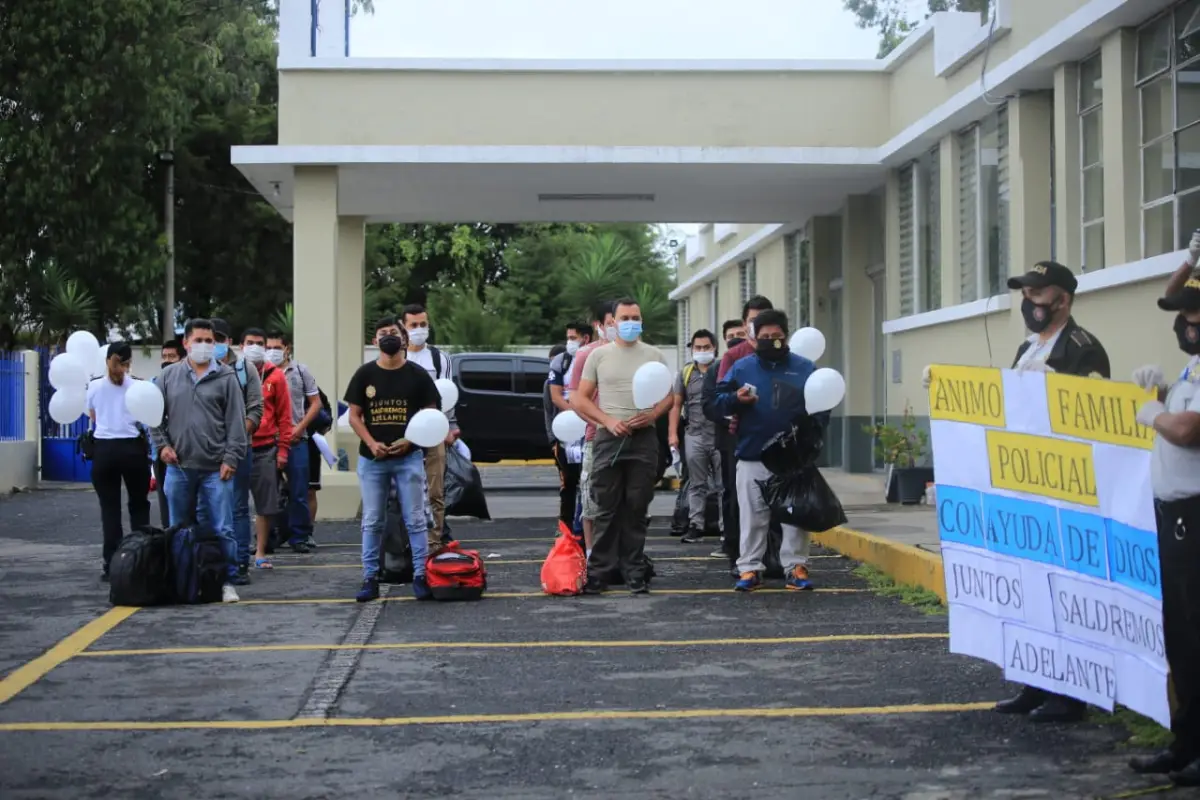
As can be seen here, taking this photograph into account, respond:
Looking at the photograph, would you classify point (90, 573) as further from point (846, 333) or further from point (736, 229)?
point (736, 229)

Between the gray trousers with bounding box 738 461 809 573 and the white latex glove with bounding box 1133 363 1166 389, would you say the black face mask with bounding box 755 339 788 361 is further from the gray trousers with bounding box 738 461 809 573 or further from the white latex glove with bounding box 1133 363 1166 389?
the white latex glove with bounding box 1133 363 1166 389

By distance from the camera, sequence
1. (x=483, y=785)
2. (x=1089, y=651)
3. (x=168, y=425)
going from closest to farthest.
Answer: (x=483, y=785), (x=1089, y=651), (x=168, y=425)

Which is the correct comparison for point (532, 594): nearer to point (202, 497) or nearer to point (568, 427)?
point (568, 427)

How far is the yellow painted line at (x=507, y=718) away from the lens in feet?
22.4

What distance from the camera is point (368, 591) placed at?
1077 centimetres

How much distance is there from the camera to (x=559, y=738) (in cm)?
655

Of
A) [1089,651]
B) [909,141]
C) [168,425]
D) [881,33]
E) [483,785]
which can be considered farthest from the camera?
[881,33]

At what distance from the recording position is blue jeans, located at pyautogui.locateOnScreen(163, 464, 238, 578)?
36.2ft

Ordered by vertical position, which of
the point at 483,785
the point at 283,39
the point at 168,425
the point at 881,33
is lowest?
the point at 483,785

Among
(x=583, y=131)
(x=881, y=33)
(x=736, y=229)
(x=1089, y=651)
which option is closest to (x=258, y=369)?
(x=583, y=131)

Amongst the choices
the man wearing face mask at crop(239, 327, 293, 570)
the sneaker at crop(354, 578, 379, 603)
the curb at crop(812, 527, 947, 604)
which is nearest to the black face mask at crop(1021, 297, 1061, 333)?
the curb at crop(812, 527, 947, 604)

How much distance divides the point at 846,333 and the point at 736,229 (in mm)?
8961

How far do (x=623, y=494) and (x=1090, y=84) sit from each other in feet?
19.2

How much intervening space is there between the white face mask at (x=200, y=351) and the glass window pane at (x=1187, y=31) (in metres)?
7.22
